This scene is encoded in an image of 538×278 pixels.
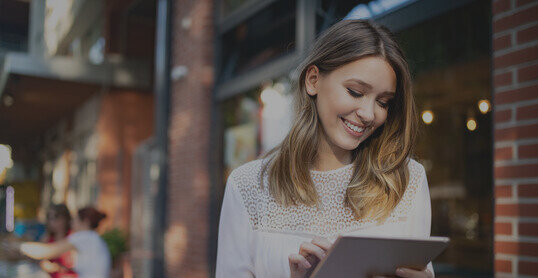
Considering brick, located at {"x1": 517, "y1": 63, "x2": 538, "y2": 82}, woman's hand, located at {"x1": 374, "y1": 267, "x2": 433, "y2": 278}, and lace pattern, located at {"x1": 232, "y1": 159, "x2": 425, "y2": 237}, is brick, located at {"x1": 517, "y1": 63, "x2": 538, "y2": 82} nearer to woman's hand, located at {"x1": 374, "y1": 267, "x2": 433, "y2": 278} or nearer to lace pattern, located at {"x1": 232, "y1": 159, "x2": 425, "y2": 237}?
lace pattern, located at {"x1": 232, "y1": 159, "x2": 425, "y2": 237}

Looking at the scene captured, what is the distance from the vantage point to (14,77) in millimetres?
10406

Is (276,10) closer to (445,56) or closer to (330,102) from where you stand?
(445,56)

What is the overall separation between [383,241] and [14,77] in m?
10.5

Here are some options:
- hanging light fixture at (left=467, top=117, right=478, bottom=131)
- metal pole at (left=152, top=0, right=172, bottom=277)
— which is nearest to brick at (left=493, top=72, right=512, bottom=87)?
hanging light fixture at (left=467, top=117, right=478, bottom=131)

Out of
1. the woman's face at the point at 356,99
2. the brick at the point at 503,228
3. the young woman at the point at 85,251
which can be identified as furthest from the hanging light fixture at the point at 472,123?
the young woman at the point at 85,251

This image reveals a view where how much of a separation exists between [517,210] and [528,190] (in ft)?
0.37

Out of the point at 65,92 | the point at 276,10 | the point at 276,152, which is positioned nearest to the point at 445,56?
the point at 276,10

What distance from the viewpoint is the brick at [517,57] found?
98.1 inches

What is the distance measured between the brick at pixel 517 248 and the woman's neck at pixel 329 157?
3.62 ft

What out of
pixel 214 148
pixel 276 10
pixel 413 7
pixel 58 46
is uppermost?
pixel 58 46

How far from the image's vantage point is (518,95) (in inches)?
100

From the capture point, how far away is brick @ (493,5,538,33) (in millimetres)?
2506

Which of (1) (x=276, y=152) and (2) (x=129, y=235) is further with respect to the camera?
(2) (x=129, y=235)

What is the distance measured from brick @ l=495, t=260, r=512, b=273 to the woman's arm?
3758 millimetres
